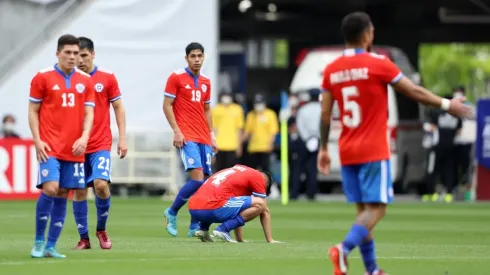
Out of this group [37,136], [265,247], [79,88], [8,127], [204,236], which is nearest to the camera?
[37,136]

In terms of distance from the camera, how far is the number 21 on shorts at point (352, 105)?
11188 millimetres

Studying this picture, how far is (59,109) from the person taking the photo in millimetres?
13398

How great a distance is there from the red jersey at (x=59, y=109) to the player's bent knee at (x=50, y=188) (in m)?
0.27

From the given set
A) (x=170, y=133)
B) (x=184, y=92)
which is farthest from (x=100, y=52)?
(x=184, y=92)

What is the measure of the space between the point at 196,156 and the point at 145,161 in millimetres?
14463

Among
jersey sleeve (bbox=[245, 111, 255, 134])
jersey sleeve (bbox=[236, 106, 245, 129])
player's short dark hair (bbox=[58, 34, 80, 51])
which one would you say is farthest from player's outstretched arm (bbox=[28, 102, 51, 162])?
jersey sleeve (bbox=[245, 111, 255, 134])

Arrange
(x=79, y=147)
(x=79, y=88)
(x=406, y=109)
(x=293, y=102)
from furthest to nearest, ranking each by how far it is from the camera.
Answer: (x=406, y=109), (x=293, y=102), (x=79, y=88), (x=79, y=147)

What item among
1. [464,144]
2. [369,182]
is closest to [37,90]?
[369,182]

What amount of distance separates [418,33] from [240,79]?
36.4ft

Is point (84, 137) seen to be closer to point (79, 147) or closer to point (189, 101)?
point (79, 147)

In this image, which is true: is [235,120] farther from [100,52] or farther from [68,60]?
[68,60]

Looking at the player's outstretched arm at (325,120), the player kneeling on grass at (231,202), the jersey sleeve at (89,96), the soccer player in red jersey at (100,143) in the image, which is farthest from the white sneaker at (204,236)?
the player's outstretched arm at (325,120)

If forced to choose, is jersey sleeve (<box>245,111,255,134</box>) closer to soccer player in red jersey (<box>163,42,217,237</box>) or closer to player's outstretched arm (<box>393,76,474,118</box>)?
soccer player in red jersey (<box>163,42,217,237</box>)

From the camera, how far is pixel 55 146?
13.3 meters
